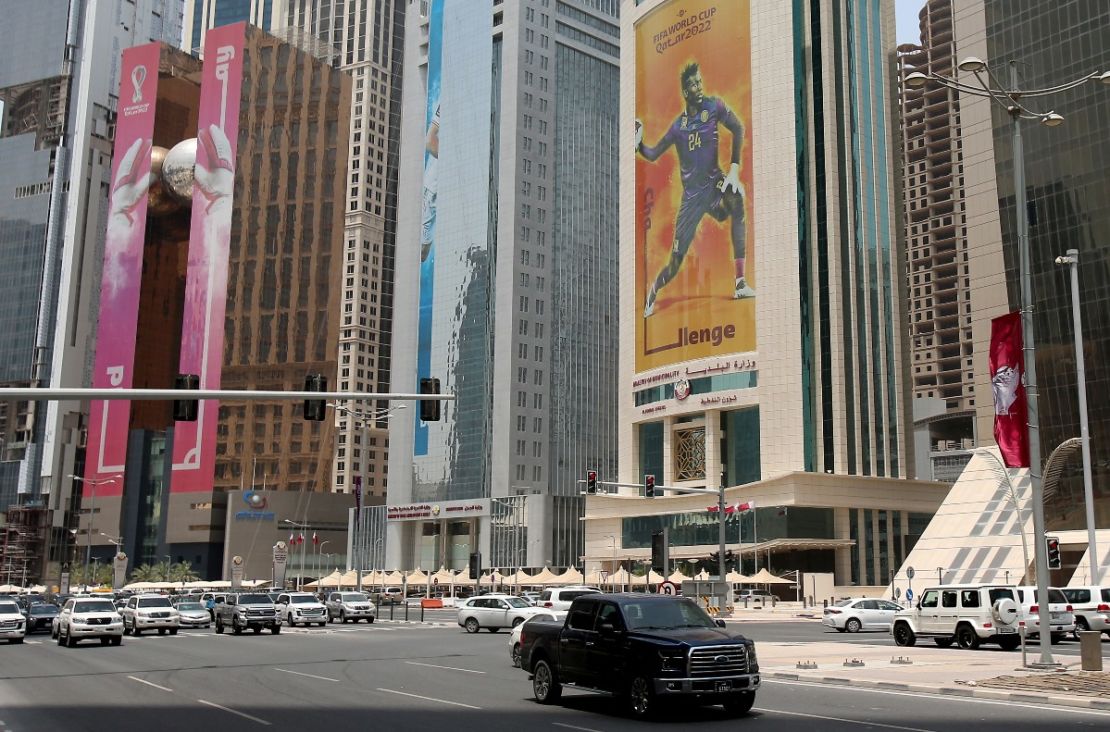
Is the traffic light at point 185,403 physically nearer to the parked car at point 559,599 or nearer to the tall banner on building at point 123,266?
the parked car at point 559,599

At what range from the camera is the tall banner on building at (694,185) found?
103625mm

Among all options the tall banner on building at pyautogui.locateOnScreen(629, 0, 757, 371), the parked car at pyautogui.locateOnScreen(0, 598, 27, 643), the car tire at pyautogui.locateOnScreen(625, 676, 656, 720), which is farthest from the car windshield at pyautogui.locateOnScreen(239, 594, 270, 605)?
the tall banner on building at pyautogui.locateOnScreen(629, 0, 757, 371)

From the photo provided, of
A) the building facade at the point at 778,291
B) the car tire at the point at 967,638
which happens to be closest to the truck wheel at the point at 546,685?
the car tire at the point at 967,638

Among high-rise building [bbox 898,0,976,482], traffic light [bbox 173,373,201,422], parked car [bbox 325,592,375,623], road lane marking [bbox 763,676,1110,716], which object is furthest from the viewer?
high-rise building [bbox 898,0,976,482]

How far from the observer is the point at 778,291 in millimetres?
100938

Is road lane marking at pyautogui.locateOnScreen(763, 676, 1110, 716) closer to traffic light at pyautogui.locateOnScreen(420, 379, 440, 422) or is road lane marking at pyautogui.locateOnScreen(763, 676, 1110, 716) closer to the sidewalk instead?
the sidewalk

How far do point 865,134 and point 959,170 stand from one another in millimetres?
94703

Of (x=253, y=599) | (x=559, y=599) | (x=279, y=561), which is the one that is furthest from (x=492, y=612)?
(x=279, y=561)

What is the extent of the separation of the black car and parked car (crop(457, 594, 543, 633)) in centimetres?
2198

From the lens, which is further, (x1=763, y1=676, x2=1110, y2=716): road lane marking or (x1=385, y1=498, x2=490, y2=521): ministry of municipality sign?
(x1=385, y1=498, x2=490, y2=521): ministry of municipality sign

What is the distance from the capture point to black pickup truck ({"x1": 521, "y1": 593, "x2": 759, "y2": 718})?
17.9 metres

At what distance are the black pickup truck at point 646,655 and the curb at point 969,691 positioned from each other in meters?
5.36

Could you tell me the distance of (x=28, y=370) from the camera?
177m

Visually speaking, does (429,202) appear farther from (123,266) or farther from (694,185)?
(694,185)
